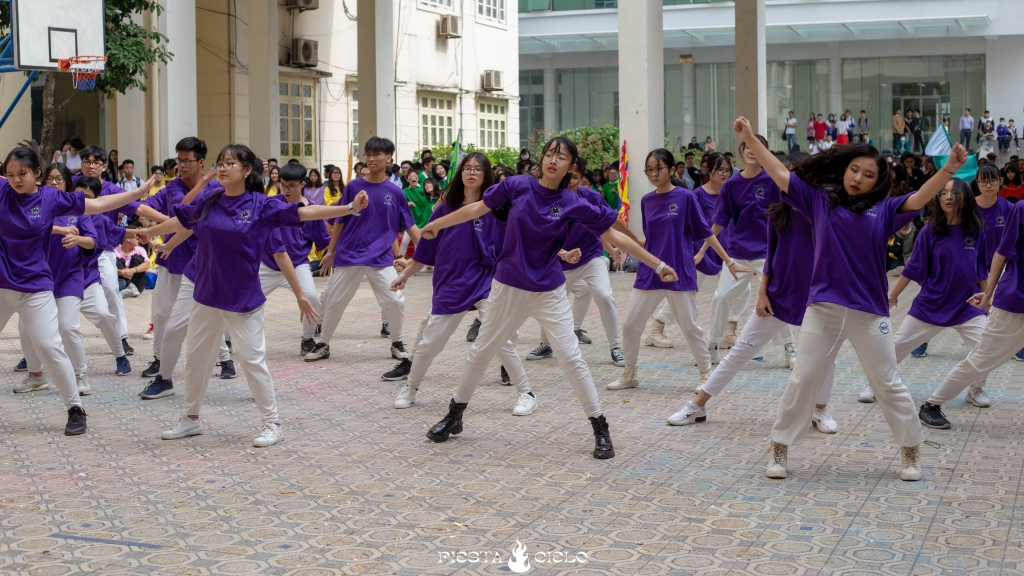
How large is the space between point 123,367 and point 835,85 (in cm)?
3491

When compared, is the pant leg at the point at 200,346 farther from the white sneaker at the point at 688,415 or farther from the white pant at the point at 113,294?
the white pant at the point at 113,294

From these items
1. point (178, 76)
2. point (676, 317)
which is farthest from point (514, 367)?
point (178, 76)

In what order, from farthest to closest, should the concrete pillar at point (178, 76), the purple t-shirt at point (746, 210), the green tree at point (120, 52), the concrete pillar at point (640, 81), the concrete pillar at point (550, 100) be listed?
1. the concrete pillar at point (550, 100)
2. the concrete pillar at point (640, 81)
3. the concrete pillar at point (178, 76)
4. the green tree at point (120, 52)
5. the purple t-shirt at point (746, 210)

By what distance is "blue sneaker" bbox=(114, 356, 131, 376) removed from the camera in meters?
8.63

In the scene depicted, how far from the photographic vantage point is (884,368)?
5.16 meters

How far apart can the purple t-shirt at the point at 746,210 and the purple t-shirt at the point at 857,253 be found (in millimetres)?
2736

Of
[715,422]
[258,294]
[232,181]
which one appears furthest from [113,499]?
[715,422]

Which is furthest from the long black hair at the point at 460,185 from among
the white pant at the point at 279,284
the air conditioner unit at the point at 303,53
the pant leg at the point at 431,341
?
the air conditioner unit at the point at 303,53

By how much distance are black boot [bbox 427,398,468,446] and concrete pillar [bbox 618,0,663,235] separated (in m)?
11.9

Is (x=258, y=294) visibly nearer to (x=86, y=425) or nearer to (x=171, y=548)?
(x=86, y=425)

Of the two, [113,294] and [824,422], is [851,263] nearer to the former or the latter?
[824,422]

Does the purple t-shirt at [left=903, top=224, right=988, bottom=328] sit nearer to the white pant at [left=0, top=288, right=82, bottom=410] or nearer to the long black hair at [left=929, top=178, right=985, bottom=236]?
the long black hair at [left=929, top=178, right=985, bottom=236]

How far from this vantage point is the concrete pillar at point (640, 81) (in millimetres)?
17797

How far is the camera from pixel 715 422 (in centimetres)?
674
